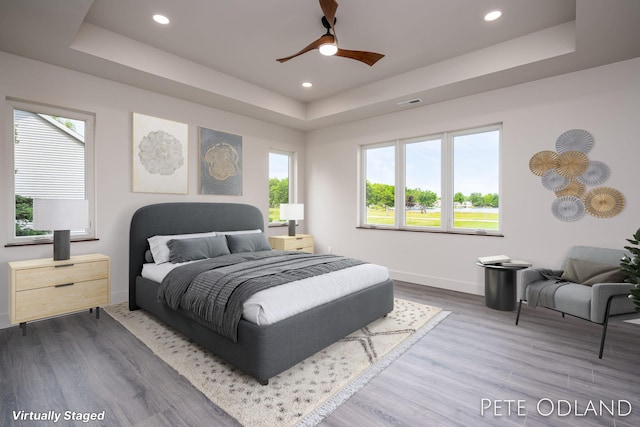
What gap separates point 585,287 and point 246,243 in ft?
12.0

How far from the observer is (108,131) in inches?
148

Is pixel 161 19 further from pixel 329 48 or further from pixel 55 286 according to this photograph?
pixel 55 286

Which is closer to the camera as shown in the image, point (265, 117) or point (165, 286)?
point (165, 286)

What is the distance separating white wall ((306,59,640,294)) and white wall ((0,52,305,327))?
223 centimetres

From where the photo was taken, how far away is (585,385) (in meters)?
2.14

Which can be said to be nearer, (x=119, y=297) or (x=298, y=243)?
(x=119, y=297)

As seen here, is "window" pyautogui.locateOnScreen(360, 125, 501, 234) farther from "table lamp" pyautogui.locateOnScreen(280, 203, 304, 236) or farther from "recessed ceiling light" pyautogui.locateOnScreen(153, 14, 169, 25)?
"recessed ceiling light" pyautogui.locateOnScreen(153, 14, 169, 25)

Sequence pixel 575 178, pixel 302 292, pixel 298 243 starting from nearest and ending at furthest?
pixel 302 292 < pixel 575 178 < pixel 298 243

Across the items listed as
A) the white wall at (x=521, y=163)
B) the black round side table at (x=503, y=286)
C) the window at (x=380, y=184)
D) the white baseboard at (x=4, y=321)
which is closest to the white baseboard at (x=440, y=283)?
the white wall at (x=521, y=163)

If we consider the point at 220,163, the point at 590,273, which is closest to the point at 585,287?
the point at 590,273

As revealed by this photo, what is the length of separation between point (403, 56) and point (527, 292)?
295 centimetres

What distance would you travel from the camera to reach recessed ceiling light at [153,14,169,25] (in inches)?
118

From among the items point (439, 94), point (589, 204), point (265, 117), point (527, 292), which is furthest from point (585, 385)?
point (265, 117)

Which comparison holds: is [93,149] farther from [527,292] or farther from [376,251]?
[527,292]
